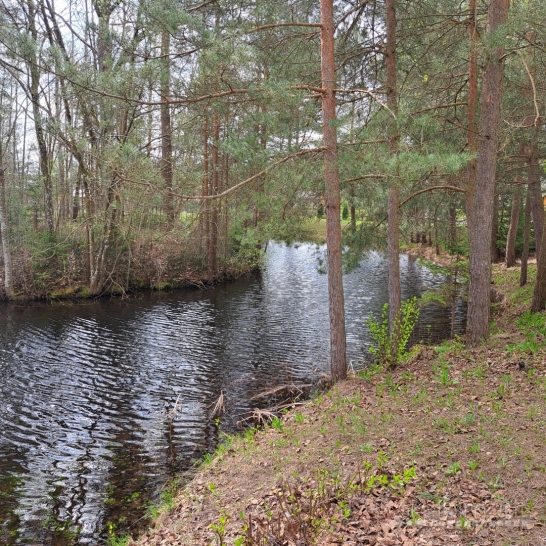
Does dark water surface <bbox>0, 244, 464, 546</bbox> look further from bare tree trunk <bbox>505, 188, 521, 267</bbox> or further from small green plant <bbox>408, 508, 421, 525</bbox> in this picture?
bare tree trunk <bbox>505, 188, 521, 267</bbox>

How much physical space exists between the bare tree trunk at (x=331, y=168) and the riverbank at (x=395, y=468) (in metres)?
1.44

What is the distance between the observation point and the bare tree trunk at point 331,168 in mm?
7750

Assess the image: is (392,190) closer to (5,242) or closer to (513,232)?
(513,232)

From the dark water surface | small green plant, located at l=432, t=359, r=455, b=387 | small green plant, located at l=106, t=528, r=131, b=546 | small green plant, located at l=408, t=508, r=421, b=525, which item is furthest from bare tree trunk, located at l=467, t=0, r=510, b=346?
small green plant, located at l=106, t=528, r=131, b=546

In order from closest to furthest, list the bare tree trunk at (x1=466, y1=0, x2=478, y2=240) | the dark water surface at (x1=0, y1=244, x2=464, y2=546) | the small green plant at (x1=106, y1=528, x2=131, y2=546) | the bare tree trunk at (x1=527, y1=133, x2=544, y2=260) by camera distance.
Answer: the small green plant at (x1=106, y1=528, x2=131, y2=546) → the dark water surface at (x1=0, y1=244, x2=464, y2=546) → the bare tree trunk at (x1=466, y1=0, x2=478, y2=240) → the bare tree trunk at (x1=527, y1=133, x2=544, y2=260)

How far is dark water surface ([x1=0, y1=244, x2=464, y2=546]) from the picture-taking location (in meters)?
6.21

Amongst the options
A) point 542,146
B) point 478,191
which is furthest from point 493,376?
point 542,146

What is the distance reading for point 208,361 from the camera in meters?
11.6

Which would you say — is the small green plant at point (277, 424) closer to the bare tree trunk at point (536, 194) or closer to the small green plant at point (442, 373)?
the small green plant at point (442, 373)

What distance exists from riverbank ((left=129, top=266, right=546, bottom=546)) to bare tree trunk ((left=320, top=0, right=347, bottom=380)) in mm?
1441

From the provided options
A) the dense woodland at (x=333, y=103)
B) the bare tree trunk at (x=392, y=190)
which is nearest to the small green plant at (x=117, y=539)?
the dense woodland at (x=333, y=103)

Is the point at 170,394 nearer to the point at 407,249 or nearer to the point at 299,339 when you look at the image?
the point at 299,339

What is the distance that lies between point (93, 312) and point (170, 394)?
8.02 metres

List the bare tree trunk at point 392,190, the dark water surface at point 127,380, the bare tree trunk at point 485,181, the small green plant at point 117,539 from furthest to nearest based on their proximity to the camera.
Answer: the bare tree trunk at point 392,190
the bare tree trunk at point 485,181
the dark water surface at point 127,380
the small green plant at point 117,539
